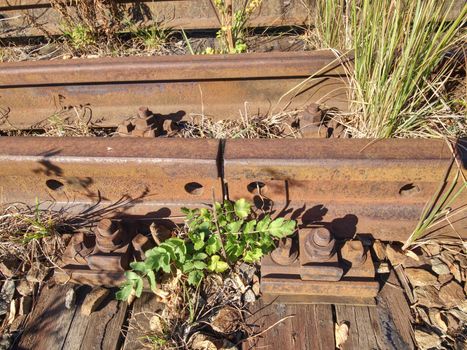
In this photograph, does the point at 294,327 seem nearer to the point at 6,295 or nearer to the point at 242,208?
the point at 242,208

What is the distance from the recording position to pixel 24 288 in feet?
6.77

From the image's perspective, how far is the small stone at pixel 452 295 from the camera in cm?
189

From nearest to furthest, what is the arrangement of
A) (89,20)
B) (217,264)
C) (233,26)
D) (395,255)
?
(217,264), (395,255), (233,26), (89,20)

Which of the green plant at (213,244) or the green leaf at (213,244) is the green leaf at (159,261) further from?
the green leaf at (213,244)

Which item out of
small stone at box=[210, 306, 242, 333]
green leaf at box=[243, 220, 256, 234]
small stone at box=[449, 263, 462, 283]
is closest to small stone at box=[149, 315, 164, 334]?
small stone at box=[210, 306, 242, 333]

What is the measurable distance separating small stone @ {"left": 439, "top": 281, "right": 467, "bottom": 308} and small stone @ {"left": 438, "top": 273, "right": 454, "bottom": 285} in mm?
18

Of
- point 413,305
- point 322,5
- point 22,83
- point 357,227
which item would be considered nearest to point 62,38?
point 22,83

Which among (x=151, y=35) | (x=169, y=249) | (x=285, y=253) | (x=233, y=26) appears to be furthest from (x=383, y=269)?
(x=151, y=35)

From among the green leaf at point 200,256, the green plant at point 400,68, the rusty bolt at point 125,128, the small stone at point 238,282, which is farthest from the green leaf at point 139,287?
the green plant at point 400,68

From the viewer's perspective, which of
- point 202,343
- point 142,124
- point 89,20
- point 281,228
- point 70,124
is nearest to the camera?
point 202,343

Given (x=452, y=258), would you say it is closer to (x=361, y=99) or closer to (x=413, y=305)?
(x=413, y=305)

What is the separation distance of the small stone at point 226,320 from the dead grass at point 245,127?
46.8 inches

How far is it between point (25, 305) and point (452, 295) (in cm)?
217

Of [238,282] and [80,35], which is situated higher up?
[80,35]
